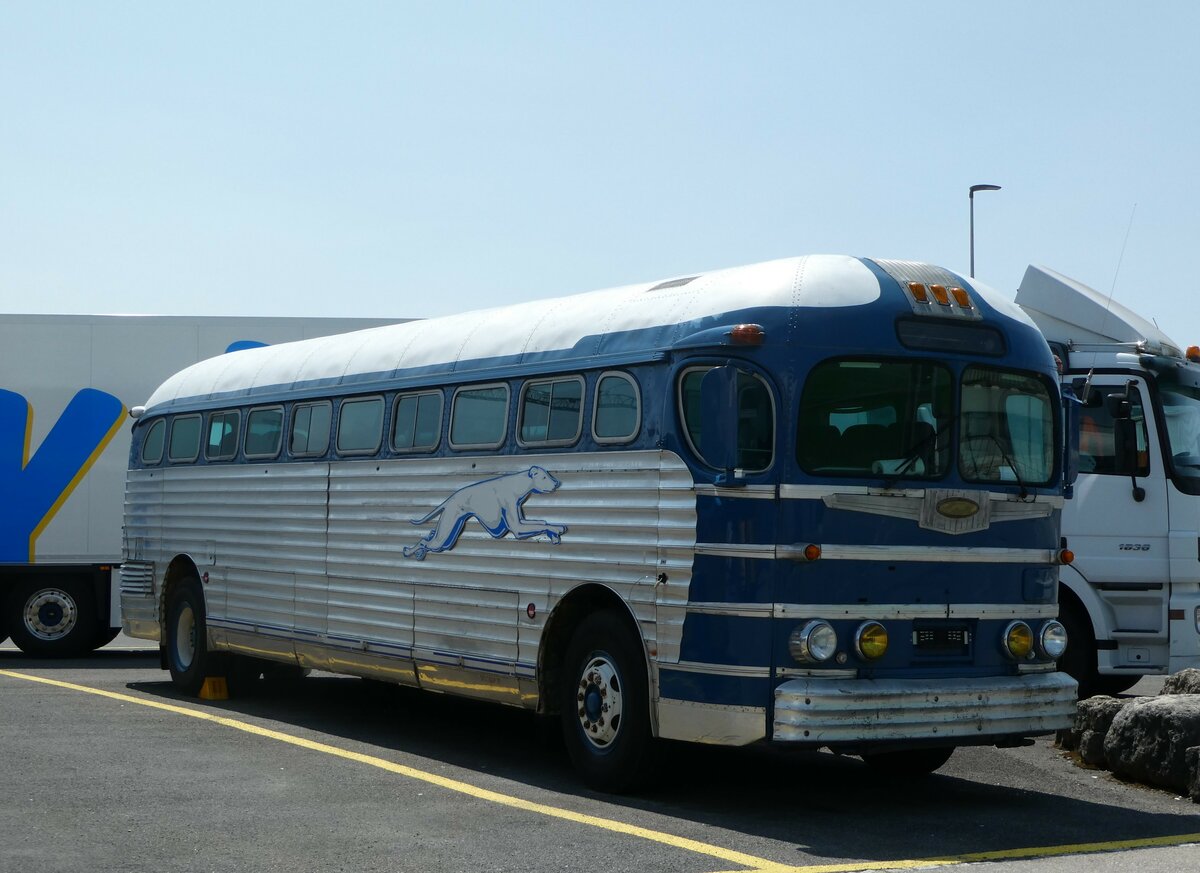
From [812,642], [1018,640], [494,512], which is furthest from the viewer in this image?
[494,512]

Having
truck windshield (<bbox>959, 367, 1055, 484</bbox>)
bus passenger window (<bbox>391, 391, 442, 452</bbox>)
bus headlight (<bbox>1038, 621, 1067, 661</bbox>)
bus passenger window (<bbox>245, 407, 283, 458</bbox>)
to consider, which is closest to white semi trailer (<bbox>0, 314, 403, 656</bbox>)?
bus passenger window (<bbox>245, 407, 283, 458</bbox>)

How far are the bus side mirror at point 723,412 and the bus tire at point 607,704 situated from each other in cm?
124

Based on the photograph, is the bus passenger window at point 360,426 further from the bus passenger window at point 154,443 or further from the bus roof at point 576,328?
the bus passenger window at point 154,443

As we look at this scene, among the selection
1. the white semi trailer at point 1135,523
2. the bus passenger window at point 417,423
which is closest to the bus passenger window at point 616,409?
the bus passenger window at point 417,423

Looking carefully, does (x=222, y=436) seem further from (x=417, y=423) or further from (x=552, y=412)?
(x=552, y=412)

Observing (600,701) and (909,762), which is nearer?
(600,701)

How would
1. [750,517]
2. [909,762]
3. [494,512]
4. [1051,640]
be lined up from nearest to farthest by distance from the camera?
[750,517] < [1051,640] < [909,762] < [494,512]

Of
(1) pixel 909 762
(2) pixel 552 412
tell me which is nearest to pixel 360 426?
(2) pixel 552 412

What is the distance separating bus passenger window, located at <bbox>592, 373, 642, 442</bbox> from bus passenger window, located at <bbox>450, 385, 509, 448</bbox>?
3.71 feet

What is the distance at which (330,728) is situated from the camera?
12.8 metres

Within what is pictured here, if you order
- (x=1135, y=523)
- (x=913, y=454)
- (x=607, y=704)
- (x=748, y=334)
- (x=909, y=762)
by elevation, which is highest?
(x=748, y=334)

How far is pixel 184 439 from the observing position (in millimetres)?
15867

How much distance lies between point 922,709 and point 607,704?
72.2 inches

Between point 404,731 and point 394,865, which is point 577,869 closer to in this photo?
point 394,865
